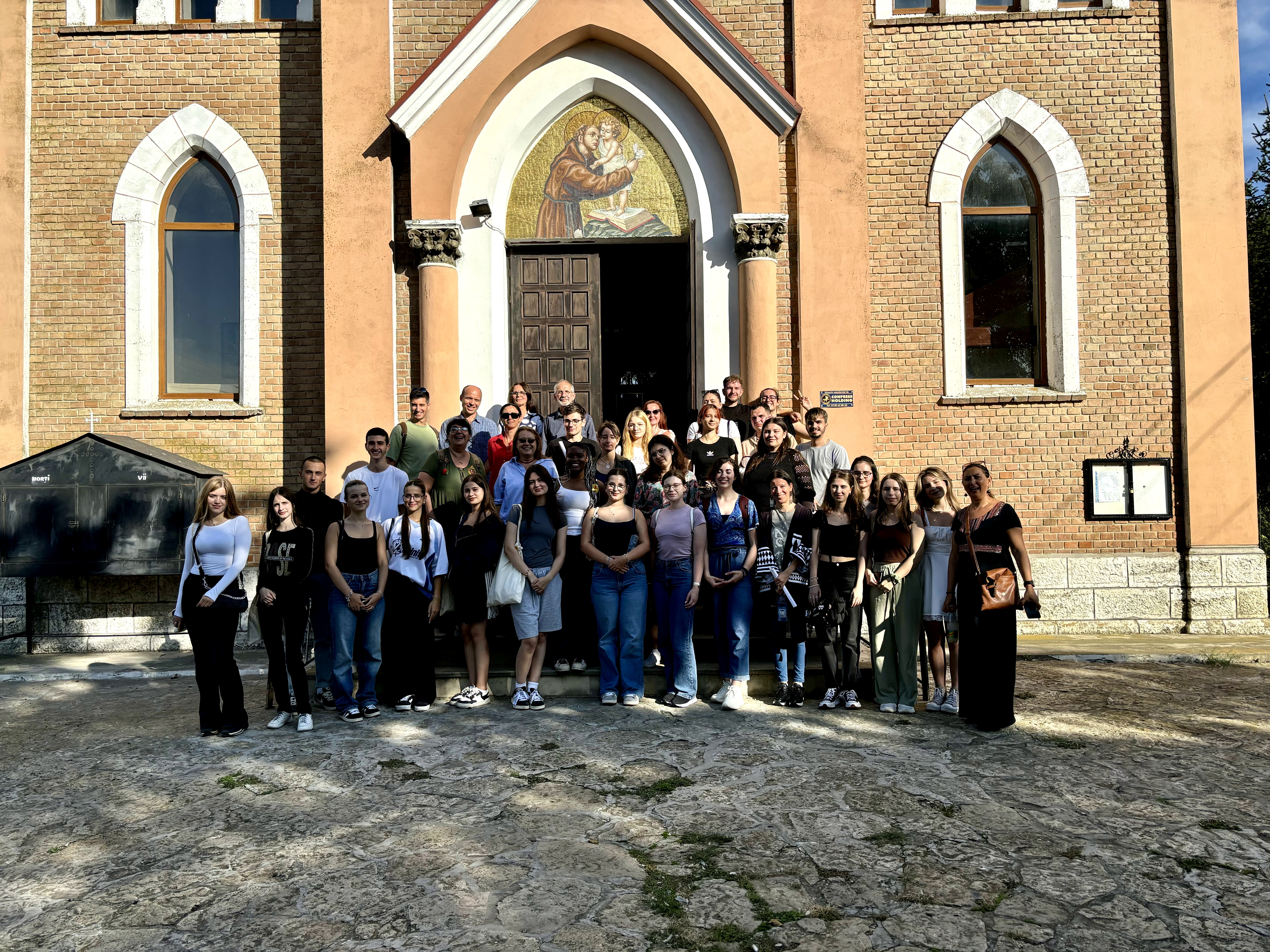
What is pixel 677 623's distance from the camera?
7129 mm

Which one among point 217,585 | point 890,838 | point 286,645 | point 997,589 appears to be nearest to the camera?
point 890,838

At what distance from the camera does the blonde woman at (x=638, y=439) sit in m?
8.29

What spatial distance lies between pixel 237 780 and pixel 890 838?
3758mm

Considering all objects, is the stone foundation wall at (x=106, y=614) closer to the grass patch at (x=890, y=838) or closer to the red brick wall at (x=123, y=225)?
the red brick wall at (x=123, y=225)

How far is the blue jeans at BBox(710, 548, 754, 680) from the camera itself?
7098 mm

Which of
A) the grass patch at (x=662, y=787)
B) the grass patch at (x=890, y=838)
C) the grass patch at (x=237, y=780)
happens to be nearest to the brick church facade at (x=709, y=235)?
the grass patch at (x=237, y=780)

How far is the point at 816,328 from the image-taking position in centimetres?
1087

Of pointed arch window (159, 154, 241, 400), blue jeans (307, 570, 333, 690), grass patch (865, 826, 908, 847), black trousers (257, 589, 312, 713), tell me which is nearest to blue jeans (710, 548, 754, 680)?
grass patch (865, 826, 908, 847)

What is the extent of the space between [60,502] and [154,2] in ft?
21.4

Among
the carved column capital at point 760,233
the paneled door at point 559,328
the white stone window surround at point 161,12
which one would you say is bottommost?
the paneled door at point 559,328

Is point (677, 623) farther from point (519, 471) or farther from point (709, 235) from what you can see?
point (709, 235)

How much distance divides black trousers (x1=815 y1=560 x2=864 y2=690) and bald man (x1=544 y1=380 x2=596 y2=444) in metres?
2.63

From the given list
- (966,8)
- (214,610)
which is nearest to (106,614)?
(214,610)

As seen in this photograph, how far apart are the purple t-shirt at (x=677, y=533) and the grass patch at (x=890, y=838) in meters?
2.99
